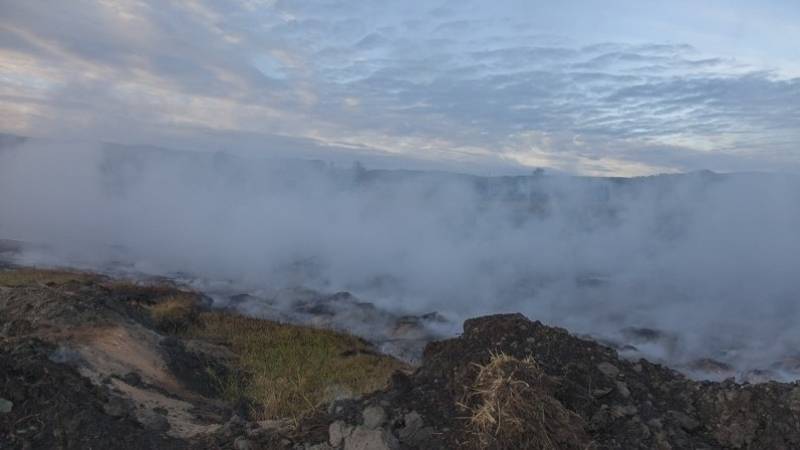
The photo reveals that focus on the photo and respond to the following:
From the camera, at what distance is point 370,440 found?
356cm

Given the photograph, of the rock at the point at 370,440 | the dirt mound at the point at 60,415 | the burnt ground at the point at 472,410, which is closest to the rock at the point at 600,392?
the burnt ground at the point at 472,410

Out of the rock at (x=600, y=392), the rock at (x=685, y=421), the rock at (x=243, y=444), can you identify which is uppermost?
the rock at (x=600, y=392)

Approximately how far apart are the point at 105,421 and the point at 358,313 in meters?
11.6

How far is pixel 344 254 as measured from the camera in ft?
90.8

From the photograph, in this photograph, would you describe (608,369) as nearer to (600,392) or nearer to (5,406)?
(600,392)

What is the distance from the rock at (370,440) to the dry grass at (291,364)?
115cm

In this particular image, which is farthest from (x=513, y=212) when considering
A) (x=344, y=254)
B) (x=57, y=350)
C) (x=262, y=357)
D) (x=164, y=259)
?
(x=57, y=350)

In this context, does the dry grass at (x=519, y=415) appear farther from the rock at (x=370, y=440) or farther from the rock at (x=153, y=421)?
the rock at (x=153, y=421)

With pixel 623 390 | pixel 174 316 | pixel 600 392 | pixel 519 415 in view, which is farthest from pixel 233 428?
pixel 174 316

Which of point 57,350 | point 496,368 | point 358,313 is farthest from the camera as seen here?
point 358,313

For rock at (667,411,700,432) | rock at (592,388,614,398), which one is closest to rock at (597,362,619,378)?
rock at (592,388,614,398)

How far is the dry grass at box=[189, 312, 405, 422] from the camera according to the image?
628 cm

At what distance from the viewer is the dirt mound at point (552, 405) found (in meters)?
3.33

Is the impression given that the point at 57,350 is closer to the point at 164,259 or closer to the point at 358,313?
the point at 358,313
